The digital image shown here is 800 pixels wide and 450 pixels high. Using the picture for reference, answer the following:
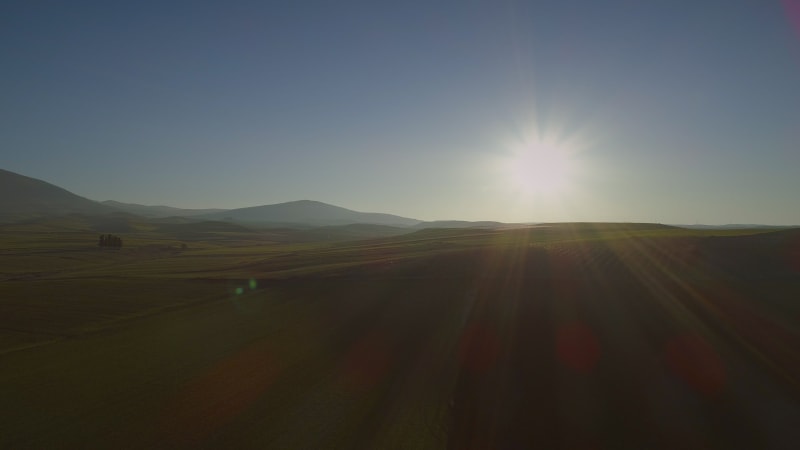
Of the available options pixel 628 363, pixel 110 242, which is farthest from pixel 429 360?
pixel 110 242

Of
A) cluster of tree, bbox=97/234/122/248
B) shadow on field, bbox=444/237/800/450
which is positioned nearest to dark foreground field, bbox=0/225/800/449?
shadow on field, bbox=444/237/800/450

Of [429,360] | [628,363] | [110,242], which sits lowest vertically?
[429,360]

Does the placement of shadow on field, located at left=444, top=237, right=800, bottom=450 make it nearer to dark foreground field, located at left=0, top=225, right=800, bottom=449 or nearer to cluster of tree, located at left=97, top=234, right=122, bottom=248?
dark foreground field, located at left=0, top=225, right=800, bottom=449

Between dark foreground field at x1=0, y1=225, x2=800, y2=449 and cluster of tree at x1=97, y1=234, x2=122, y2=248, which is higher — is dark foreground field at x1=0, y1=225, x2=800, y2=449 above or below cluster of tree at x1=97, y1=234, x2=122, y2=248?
below

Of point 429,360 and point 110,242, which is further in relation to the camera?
point 110,242

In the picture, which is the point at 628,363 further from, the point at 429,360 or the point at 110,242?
the point at 110,242

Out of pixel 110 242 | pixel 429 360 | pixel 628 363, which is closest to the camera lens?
pixel 628 363

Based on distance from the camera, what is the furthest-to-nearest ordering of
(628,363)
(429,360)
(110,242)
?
1. (110,242)
2. (429,360)
3. (628,363)

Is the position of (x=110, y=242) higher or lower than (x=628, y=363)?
higher

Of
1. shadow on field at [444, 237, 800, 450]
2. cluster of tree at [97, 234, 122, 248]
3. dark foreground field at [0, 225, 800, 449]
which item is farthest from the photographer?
cluster of tree at [97, 234, 122, 248]

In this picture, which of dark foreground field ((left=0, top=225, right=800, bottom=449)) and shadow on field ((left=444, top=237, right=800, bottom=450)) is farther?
shadow on field ((left=444, top=237, right=800, bottom=450))
